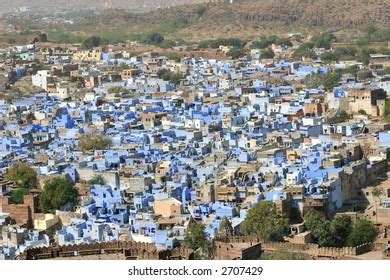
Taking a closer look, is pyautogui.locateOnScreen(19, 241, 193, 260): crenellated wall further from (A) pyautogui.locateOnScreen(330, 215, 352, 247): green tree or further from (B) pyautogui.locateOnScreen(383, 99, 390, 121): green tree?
A: (B) pyautogui.locateOnScreen(383, 99, 390, 121): green tree

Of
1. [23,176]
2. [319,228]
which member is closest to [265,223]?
[319,228]

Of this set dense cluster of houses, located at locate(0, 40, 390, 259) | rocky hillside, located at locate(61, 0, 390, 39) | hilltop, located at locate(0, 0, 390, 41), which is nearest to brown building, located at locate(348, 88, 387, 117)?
dense cluster of houses, located at locate(0, 40, 390, 259)

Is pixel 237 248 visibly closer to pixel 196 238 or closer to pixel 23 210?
pixel 196 238

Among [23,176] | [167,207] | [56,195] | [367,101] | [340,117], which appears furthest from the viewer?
[367,101]

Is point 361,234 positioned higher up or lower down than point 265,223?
lower down

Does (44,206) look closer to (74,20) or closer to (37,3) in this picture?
(74,20)
